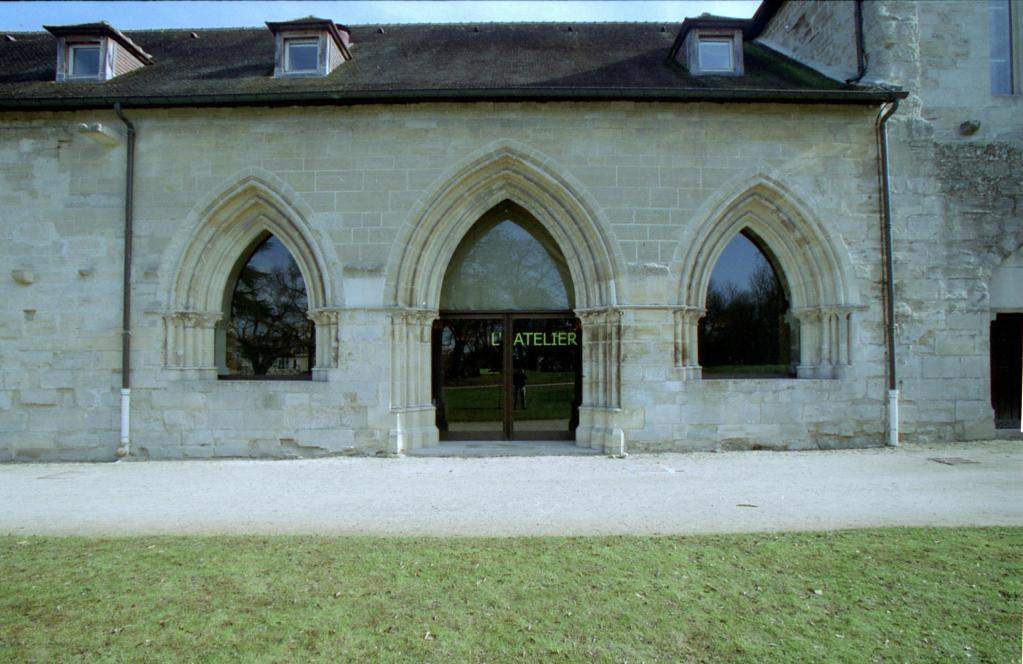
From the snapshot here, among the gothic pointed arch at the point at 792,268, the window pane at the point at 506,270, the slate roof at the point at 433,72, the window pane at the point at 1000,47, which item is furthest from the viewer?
the window pane at the point at 506,270

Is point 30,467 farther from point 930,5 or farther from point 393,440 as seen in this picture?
point 930,5

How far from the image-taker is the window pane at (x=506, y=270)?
31.5 feet

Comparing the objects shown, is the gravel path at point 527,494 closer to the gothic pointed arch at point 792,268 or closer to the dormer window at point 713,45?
the gothic pointed arch at point 792,268

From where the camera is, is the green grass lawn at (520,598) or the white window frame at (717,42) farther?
the white window frame at (717,42)

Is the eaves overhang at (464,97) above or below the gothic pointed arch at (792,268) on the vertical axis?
above

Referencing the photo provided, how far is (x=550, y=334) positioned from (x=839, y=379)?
4593 mm

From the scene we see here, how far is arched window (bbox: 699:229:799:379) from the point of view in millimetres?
9383

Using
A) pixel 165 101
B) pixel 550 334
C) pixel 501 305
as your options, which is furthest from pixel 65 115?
pixel 550 334

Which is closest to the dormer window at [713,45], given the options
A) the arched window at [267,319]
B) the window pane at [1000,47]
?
the window pane at [1000,47]

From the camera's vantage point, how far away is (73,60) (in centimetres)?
1002

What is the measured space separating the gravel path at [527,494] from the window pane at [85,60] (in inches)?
271

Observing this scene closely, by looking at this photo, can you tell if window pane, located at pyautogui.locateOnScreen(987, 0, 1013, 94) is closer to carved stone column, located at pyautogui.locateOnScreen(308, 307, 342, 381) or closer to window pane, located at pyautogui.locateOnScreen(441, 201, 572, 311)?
window pane, located at pyautogui.locateOnScreen(441, 201, 572, 311)

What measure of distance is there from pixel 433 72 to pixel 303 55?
2504 millimetres

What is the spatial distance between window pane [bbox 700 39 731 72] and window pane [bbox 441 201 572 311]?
14.3 ft
